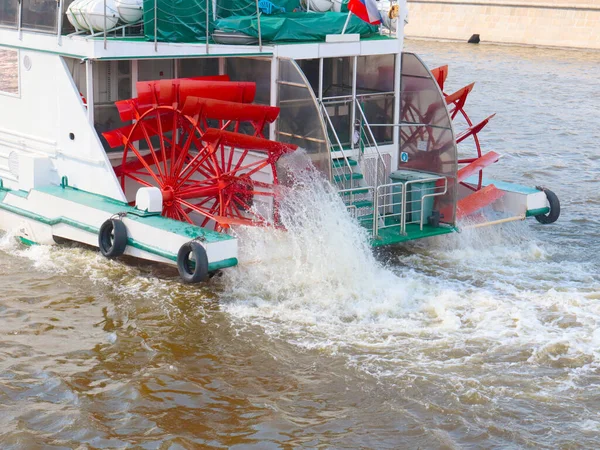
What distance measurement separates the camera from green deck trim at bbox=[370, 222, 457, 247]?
1295 cm

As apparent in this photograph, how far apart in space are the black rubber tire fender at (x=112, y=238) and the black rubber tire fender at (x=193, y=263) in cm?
101

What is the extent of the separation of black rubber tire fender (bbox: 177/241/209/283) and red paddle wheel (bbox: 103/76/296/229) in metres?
0.82

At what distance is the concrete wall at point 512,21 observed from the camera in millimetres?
42941

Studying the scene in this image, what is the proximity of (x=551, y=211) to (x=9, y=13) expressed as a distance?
333 inches

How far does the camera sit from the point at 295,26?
1363cm

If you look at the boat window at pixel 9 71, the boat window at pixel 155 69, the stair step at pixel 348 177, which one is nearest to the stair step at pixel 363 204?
the stair step at pixel 348 177

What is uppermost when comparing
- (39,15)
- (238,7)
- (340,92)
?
(238,7)

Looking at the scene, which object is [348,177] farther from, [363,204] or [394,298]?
[394,298]

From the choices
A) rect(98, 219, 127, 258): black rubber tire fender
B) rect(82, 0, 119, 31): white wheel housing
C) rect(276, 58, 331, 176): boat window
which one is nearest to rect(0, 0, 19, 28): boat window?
rect(82, 0, 119, 31): white wheel housing

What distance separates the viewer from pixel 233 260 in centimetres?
1193

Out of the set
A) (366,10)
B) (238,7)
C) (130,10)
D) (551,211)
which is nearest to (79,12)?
(130,10)

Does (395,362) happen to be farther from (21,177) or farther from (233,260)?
(21,177)

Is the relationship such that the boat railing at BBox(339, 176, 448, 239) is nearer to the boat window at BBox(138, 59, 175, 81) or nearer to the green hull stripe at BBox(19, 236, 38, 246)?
the boat window at BBox(138, 59, 175, 81)

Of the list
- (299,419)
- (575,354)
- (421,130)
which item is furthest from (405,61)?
(299,419)
